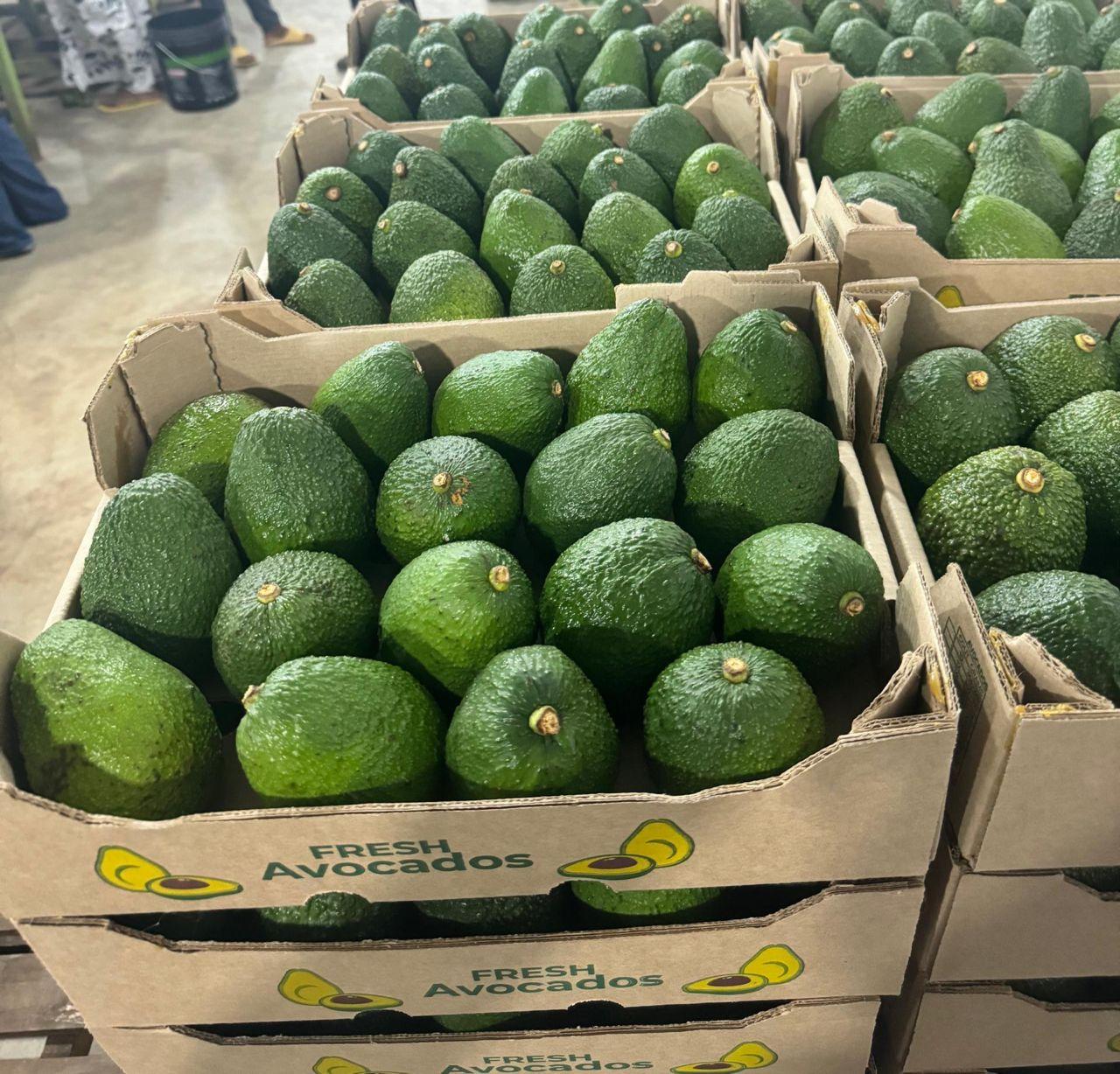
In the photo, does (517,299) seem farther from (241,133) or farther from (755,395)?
(241,133)

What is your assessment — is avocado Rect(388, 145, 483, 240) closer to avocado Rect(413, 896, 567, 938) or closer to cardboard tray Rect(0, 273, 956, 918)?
cardboard tray Rect(0, 273, 956, 918)

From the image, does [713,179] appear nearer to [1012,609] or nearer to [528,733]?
[1012,609]

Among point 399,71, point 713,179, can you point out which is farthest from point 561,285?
point 399,71

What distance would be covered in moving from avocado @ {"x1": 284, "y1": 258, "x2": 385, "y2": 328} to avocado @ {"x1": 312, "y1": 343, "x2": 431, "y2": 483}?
Answer: 38 centimetres

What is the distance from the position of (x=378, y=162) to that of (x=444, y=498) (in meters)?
1.46

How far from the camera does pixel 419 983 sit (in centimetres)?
141

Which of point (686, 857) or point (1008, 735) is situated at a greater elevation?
point (1008, 735)

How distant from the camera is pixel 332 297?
2.18m

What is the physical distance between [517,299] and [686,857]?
1285 millimetres

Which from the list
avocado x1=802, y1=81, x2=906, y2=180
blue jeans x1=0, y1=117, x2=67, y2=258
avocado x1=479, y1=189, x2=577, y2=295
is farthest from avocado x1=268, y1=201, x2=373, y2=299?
blue jeans x1=0, y1=117, x2=67, y2=258

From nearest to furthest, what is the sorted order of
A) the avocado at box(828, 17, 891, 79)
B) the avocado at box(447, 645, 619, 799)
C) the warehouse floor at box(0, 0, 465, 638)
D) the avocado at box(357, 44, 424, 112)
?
the avocado at box(447, 645, 619, 799), the avocado at box(828, 17, 891, 79), the avocado at box(357, 44, 424, 112), the warehouse floor at box(0, 0, 465, 638)

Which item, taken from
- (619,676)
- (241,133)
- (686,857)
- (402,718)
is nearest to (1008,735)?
(686,857)

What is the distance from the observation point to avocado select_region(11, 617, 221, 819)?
1.34 metres

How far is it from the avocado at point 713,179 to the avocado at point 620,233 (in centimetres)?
21
